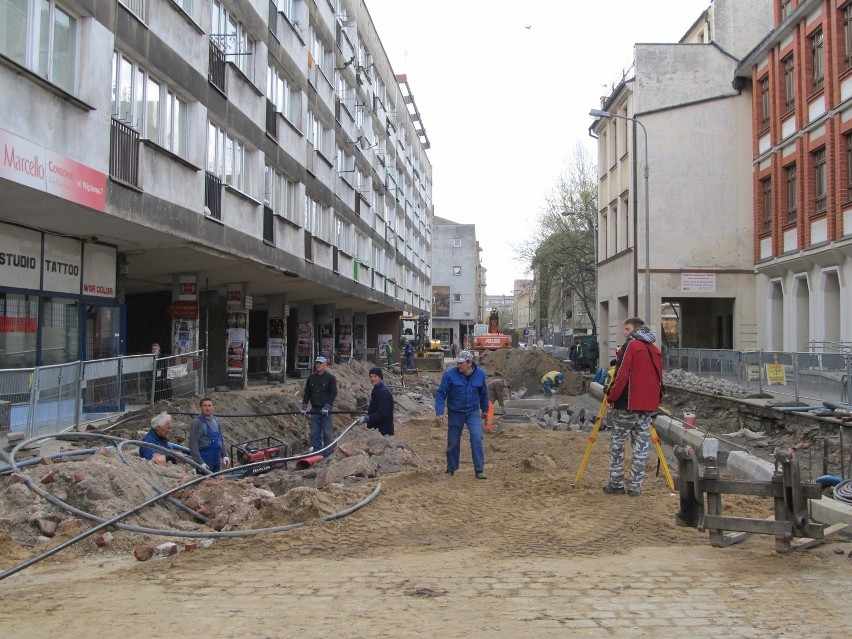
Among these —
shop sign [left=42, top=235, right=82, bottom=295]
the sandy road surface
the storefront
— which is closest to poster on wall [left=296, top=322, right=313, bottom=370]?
the storefront

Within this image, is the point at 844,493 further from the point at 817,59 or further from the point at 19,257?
the point at 817,59

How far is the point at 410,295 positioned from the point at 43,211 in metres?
43.3

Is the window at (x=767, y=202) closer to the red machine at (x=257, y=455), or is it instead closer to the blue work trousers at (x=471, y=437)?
the red machine at (x=257, y=455)

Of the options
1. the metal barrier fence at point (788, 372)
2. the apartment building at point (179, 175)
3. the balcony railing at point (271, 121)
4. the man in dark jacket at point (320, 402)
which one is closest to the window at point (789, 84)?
the metal barrier fence at point (788, 372)

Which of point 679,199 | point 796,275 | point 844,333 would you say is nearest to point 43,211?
point 844,333

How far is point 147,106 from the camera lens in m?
14.6

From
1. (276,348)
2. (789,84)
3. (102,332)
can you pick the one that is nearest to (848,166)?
(789,84)

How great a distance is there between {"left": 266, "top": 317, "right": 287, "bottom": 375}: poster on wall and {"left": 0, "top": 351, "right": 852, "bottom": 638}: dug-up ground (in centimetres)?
1766

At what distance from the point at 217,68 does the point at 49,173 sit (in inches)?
293

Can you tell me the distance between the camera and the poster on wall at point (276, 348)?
27547 mm

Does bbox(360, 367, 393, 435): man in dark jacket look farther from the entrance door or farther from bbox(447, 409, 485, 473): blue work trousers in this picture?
the entrance door

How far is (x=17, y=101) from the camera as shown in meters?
10.5

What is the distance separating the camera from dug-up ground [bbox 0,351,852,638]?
184 inches

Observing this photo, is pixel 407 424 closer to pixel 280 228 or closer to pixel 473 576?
pixel 280 228
